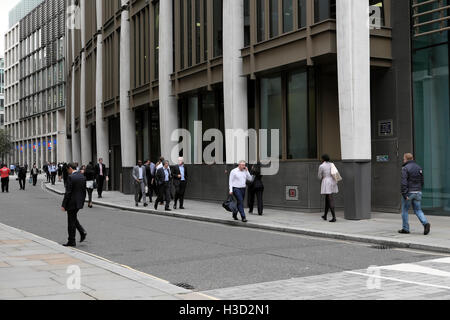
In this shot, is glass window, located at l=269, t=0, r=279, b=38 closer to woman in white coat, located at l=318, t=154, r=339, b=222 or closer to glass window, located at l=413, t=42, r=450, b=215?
glass window, located at l=413, t=42, r=450, b=215

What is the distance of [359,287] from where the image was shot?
23.7ft

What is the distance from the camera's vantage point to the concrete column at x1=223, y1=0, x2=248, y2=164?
837 inches

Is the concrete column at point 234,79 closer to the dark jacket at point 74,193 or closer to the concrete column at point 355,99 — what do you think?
the concrete column at point 355,99

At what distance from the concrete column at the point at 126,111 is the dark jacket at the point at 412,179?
21.9 meters

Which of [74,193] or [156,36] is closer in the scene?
[74,193]

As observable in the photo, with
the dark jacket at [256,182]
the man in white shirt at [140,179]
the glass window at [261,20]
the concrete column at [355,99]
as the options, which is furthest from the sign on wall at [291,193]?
the man in white shirt at [140,179]

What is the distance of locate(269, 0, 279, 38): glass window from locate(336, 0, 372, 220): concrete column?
12.0ft

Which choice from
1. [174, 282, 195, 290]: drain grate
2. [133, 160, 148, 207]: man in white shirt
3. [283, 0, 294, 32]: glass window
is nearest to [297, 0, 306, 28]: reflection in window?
[283, 0, 294, 32]: glass window

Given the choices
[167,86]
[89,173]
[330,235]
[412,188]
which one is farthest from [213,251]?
[167,86]

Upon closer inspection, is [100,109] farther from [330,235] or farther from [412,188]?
[412,188]

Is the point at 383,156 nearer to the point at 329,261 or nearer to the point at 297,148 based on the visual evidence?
the point at 297,148

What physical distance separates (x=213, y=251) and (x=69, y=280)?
381 cm
